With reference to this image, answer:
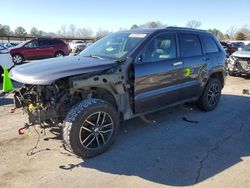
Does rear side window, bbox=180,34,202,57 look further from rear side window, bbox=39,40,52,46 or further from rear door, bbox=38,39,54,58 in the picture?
rear side window, bbox=39,40,52,46

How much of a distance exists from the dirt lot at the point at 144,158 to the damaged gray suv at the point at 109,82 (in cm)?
40

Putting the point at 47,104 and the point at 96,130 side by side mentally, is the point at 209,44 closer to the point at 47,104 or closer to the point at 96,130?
the point at 96,130

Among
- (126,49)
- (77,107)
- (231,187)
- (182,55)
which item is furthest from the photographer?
(182,55)

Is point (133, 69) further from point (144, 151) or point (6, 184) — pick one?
point (6, 184)

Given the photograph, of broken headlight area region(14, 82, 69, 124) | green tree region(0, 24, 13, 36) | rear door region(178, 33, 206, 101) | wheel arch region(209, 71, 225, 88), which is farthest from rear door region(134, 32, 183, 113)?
green tree region(0, 24, 13, 36)

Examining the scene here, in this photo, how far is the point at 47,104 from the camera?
4309mm

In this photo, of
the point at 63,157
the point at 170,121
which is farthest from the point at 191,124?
the point at 63,157

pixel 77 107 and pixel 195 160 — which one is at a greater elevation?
pixel 77 107

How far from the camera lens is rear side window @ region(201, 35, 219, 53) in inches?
253

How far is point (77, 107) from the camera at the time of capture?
13.7 ft

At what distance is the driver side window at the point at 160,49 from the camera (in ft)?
16.5

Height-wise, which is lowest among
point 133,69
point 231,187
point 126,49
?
point 231,187

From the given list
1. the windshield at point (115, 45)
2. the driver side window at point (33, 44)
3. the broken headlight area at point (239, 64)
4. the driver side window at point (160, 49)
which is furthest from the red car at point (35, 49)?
the driver side window at point (160, 49)

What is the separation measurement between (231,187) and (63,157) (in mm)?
2359
